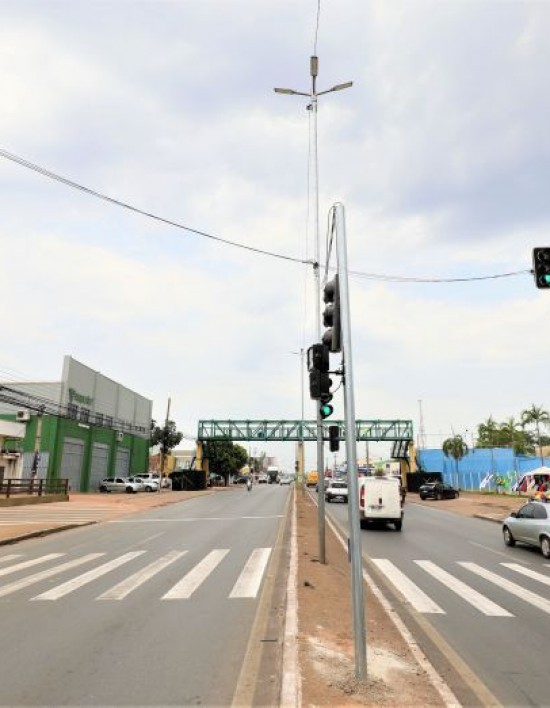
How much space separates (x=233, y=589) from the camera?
10039mm

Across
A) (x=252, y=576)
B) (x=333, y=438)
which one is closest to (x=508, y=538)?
(x=333, y=438)

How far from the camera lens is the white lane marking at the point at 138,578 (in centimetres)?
958

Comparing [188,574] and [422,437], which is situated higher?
[422,437]

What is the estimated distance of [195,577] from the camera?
36.8 ft

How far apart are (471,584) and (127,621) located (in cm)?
655

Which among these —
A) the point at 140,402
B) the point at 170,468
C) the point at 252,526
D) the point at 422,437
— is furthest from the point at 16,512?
the point at 422,437

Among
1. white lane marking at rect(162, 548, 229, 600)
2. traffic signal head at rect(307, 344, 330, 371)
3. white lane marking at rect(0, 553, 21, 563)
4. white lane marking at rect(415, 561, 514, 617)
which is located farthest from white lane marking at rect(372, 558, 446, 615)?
white lane marking at rect(0, 553, 21, 563)

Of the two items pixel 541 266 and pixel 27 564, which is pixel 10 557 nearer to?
pixel 27 564

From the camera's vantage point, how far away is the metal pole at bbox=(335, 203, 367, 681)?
5.26m

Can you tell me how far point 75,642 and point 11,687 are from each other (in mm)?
1483

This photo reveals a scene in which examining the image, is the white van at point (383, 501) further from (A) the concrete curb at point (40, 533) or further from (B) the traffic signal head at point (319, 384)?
(B) the traffic signal head at point (319, 384)

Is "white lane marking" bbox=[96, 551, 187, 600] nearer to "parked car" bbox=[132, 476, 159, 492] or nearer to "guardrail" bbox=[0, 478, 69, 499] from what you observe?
"guardrail" bbox=[0, 478, 69, 499]

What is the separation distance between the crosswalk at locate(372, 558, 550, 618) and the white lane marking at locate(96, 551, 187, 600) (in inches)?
182

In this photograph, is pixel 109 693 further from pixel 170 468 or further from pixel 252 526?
pixel 170 468
